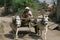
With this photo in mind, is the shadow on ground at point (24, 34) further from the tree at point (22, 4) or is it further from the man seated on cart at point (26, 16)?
the tree at point (22, 4)

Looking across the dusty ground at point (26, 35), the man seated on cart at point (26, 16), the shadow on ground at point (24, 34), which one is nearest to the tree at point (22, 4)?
the dusty ground at point (26, 35)

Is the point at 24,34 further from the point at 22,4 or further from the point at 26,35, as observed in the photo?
the point at 22,4

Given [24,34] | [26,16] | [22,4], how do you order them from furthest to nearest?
1. [22,4]
2. [24,34]
3. [26,16]

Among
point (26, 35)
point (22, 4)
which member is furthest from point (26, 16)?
point (22, 4)

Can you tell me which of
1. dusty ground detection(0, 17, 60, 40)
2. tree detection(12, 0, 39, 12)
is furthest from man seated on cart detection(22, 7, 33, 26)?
tree detection(12, 0, 39, 12)

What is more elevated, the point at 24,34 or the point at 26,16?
the point at 26,16

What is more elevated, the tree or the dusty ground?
the tree

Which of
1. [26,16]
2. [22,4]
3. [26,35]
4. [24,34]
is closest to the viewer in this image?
[26,16]

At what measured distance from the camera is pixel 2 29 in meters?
12.6

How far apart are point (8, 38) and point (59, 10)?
645 cm

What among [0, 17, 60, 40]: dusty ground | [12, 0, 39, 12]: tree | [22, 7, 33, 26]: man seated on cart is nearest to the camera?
[22, 7, 33, 26]: man seated on cart

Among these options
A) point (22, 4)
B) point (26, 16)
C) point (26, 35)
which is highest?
point (22, 4)

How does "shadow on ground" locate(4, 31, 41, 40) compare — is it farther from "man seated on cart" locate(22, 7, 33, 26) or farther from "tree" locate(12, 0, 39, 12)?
"tree" locate(12, 0, 39, 12)

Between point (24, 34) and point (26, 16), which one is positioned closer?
point (26, 16)
